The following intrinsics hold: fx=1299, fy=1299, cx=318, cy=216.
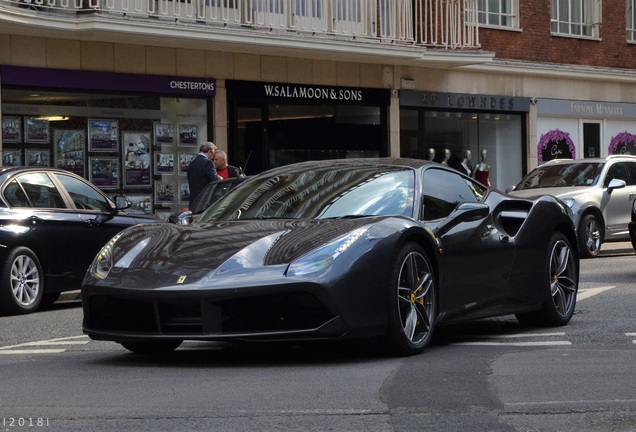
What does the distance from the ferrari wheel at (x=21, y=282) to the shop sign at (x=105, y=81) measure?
768 centimetres

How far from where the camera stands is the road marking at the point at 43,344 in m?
8.89

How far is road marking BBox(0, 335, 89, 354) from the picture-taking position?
889 centimetres

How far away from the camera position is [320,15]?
78.7 ft

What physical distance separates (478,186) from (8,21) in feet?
37.6

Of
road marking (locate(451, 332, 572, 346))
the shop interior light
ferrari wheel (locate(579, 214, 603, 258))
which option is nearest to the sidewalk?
ferrari wheel (locate(579, 214, 603, 258))

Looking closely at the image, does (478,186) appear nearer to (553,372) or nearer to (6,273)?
(553,372)

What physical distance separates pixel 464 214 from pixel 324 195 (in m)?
0.98

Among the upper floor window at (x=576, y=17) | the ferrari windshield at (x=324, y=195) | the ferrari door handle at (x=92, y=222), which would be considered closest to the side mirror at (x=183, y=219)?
the ferrari windshield at (x=324, y=195)

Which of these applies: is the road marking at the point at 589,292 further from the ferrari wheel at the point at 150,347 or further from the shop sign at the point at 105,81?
the shop sign at the point at 105,81

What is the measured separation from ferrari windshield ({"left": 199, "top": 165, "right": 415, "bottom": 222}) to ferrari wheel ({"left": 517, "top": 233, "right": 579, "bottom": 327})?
1.67m

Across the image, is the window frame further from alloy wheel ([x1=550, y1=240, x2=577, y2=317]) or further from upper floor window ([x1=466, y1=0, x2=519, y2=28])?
alloy wheel ([x1=550, y1=240, x2=577, y2=317])

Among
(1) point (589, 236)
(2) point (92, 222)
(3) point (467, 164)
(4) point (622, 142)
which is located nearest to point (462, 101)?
(3) point (467, 164)

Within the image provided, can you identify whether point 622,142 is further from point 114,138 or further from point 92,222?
point 92,222

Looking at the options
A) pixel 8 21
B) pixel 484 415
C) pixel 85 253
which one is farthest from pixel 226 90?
pixel 484 415
